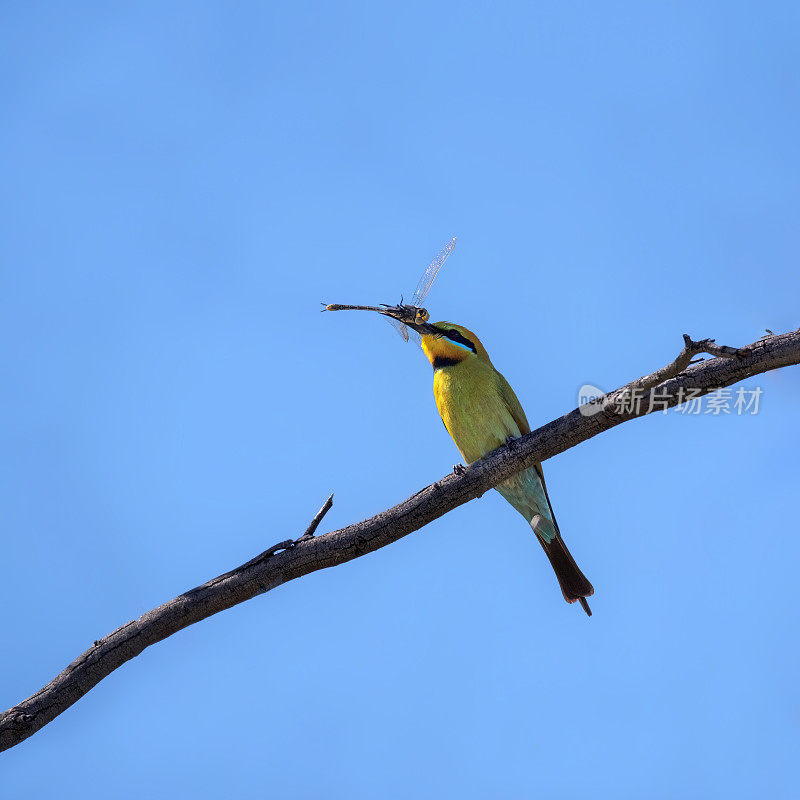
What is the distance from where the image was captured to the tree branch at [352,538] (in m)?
3.61

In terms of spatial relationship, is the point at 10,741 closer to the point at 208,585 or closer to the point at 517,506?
the point at 208,585

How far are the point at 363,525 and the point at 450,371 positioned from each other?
1.89m

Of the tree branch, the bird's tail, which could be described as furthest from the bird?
the tree branch

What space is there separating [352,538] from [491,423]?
1.73 m

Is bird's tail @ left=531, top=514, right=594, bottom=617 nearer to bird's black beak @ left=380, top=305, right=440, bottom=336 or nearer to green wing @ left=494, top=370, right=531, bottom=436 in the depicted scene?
green wing @ left=494, top=370, right=531, bottom=436

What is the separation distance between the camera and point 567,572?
5254 mm

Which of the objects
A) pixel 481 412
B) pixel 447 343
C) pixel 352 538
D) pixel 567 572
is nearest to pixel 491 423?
pixel 481 412

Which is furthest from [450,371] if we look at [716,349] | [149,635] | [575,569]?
[149,635]

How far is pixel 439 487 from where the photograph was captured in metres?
3.95

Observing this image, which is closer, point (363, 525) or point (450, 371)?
point (363, 525)

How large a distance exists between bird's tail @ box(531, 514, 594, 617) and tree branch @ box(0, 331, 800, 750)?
1438 millimetres

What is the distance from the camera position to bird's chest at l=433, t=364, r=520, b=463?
526cm

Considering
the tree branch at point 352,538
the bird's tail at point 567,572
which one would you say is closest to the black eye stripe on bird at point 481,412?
the bird's tail at point 567,572

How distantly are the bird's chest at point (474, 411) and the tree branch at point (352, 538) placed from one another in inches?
47.8
